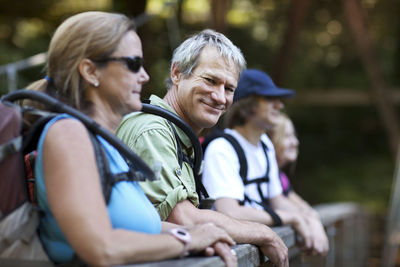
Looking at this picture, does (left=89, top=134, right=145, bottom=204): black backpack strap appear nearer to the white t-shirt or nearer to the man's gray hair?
the man's gray hair

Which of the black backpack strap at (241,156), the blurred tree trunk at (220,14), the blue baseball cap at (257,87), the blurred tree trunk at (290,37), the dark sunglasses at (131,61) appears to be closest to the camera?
the dark sunglasses at (131,61)

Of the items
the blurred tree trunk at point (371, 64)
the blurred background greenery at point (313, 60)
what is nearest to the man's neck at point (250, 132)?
the blurred tree trunk at point (371, 64)

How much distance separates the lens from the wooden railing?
1.75 m

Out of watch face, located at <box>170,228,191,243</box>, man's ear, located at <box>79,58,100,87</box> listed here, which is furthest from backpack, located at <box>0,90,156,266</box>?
watch face, located at <box>170,228,191,243</box>

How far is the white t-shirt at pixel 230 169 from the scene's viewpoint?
2.77 meters

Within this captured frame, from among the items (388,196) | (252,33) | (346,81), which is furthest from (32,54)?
(388,196)

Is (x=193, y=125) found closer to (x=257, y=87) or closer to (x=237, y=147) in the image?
(x=237, y=147)

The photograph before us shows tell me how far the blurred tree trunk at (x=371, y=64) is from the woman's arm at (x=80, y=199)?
755cm

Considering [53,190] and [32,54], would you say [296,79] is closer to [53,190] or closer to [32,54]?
[32,54]

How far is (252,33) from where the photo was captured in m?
13.0

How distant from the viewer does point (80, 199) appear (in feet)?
4.87

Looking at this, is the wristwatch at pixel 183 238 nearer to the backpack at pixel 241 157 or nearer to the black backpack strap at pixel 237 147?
the backpack at pixel 241 157

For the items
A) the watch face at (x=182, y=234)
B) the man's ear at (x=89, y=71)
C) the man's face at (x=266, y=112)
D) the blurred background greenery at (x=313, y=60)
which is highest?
the man's ear at (x=89, y=71)

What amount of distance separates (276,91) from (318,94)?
8166 mm
